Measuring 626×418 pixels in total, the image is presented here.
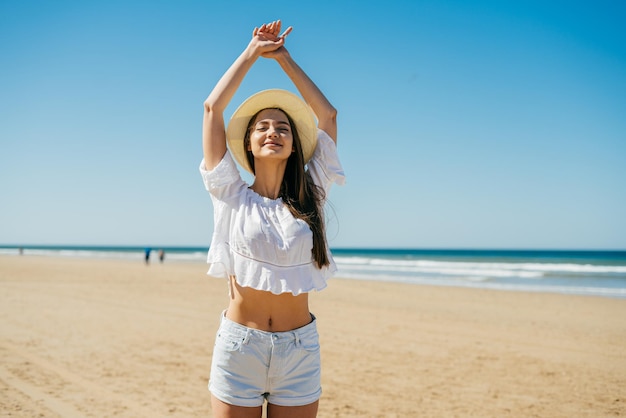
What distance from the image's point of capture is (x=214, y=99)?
7.68 feet

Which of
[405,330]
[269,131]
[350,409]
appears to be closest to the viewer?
[269,131]

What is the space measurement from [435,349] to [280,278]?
6680 millimetres

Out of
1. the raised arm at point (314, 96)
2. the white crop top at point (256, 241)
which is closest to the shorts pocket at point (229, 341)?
the white crop top at point (256, 241)

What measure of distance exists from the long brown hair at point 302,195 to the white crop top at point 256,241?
0.14 ft

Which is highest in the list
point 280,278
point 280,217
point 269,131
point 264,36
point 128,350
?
point 264,36

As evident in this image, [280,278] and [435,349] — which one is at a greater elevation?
[280,278]

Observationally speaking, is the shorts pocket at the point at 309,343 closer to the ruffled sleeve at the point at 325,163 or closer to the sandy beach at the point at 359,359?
the ruffled sleeve at the point at 325,163

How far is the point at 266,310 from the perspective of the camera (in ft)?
7.43

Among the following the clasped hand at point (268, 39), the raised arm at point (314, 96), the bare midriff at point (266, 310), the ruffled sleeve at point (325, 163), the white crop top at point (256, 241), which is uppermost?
the clasped hand at point (268, 39)

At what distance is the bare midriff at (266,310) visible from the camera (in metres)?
2.25

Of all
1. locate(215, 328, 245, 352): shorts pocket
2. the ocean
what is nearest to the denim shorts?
locate(215, 328, 245, 352): shorts pocket

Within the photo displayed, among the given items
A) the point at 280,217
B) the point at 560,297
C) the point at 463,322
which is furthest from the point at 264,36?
the point at 560,297

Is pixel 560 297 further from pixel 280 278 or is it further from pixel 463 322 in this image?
pixel 280 278

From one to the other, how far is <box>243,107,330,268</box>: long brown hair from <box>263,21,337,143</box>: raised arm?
23 centimetres
